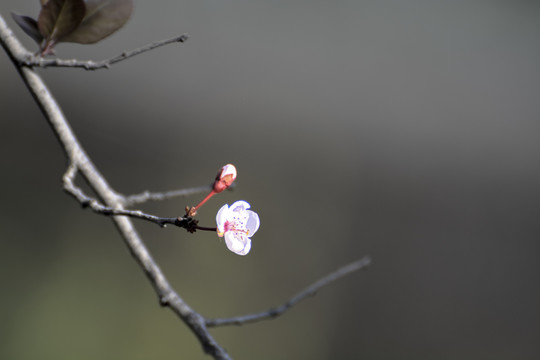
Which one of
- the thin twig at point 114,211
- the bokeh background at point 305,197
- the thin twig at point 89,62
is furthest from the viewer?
the bokeh background at point 305,197

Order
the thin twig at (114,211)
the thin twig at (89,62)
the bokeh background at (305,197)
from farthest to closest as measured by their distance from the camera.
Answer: the bokeh background at (305,197) < the thin twig at (89,62) < the thin twig at (114,211)

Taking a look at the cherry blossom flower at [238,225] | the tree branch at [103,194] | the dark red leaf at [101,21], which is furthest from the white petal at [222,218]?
the dark red leaf at [101,21]

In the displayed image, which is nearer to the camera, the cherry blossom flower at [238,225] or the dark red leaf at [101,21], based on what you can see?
the cherry blossom flower at [238,225]

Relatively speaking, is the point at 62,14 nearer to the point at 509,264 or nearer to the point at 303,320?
the point at 303,320

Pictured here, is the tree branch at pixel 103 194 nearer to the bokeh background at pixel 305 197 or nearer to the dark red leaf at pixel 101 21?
the dark red leaf at pixel 101 21

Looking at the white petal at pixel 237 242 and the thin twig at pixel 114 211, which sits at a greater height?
the thin twig at pixel 114 211

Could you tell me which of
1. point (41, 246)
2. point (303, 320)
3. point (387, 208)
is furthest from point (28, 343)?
point (387, 208)

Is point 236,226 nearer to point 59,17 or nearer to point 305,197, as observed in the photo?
point 59,17

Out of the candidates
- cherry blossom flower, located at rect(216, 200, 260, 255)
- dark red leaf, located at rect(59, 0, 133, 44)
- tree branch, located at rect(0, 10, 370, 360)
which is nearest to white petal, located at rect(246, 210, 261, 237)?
cherry blossom flower, located at rect(216, 200, 260, 255)
